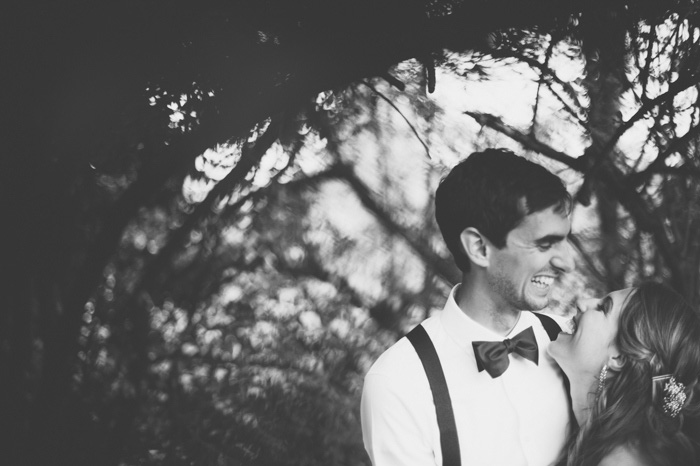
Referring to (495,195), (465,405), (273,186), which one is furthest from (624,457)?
(273,186)

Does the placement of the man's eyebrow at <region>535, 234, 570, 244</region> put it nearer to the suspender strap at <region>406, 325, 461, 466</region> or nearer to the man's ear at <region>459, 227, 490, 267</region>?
the man's ear at <region>459, 227, 490, 267</region>

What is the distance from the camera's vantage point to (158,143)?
7.32ft

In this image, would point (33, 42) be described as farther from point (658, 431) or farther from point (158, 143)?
point (658, 431)

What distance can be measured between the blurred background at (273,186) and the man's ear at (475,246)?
80 centimetres

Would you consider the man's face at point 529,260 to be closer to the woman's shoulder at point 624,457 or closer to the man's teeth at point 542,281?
the man's teeth at point 542,281

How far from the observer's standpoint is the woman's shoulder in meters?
1.49

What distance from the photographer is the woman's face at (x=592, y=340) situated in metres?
1.52

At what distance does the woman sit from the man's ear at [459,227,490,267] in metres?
0.29

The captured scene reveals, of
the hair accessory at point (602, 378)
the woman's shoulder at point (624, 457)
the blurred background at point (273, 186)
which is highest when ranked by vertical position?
the blurred background at point (273, 186)

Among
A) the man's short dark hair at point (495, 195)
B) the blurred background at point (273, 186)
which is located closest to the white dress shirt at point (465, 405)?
the man's short dark hair at point (495, 195)

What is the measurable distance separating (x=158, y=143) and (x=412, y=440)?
4.58 feet

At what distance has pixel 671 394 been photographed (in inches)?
58.4

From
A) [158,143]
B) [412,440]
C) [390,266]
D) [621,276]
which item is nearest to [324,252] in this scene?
[390,266]

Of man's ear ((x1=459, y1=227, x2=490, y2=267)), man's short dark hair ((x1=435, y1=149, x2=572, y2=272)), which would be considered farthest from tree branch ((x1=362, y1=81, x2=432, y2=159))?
man's ear ((x1=459, y1=227, x2=490, y2=267))
